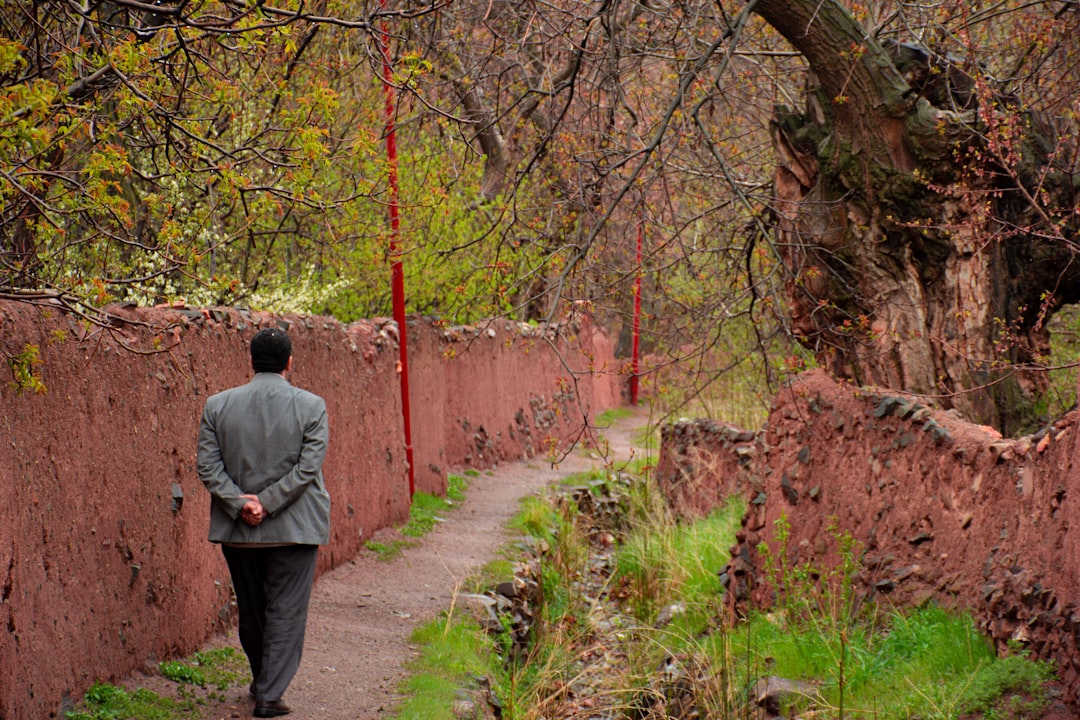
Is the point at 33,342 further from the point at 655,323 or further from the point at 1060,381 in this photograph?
the point at 1060,381

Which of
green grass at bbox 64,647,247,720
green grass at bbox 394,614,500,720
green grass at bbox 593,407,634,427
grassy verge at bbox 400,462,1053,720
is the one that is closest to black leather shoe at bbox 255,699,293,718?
green grass at bbox 64,647,247,720

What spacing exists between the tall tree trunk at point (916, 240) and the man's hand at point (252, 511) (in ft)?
14.3

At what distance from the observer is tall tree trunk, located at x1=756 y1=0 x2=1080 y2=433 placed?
8.36 metres

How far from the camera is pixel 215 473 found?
5.75m

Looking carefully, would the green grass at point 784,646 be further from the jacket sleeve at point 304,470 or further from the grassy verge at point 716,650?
the jacket sleeve at point 304,470

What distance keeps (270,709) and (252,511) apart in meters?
1.04

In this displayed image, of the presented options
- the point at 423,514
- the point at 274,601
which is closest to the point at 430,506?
the point at 423,514

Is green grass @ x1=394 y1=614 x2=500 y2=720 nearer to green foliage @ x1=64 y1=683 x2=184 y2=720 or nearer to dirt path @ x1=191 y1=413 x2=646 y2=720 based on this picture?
dirt path @ x1=191 y1=413 x2=646 y2=720

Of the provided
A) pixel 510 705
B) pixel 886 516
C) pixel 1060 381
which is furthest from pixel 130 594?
pixel 1060 381

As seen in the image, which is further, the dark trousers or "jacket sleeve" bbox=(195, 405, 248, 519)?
the dark trousers

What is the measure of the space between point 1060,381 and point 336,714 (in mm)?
7067

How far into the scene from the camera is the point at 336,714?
608cm

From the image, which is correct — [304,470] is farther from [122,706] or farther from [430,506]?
[430,506]

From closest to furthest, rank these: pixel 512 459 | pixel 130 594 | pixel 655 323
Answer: pixel 130 594, pixel 655 323, pixel 512 459
